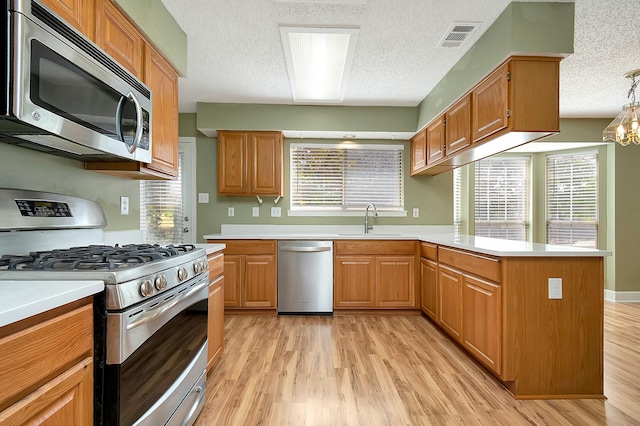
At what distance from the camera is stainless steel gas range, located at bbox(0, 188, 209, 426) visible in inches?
42.9

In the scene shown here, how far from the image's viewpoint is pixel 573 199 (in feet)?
16.1

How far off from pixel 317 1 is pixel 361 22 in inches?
14.9

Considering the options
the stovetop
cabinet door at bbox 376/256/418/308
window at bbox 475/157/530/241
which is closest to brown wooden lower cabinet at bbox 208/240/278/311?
cabinet door at bbox 376/256/418/308

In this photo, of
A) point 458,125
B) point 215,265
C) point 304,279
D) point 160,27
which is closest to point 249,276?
point 304,279

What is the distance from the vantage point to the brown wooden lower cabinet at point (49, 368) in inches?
29.3

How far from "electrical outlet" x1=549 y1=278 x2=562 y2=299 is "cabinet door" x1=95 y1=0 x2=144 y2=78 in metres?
2.73

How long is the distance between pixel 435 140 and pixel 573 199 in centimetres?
282

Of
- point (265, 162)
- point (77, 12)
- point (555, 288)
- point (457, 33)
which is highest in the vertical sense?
point (457, 33)

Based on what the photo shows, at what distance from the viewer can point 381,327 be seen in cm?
335

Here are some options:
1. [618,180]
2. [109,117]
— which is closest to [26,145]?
[109,117]

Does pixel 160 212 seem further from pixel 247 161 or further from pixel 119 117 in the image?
pixel 119 117

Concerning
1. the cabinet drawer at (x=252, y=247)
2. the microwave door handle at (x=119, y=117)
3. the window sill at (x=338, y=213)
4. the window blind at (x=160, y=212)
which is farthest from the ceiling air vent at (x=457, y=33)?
the window blind at (x=160, y=212)

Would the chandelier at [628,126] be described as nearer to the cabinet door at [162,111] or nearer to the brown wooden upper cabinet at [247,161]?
the brown wooden upper cabinet at [247,161]

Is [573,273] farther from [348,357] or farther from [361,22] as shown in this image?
[361,22]
